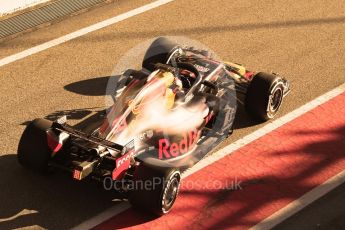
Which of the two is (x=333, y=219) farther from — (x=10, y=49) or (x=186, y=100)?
(x=10, y=49)

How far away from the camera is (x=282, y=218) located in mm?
9031

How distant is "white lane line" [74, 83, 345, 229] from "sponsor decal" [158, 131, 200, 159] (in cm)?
34

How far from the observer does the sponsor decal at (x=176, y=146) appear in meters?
9.62

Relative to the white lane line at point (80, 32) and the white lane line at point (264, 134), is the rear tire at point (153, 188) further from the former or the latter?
the white lane line at point (80, 32)

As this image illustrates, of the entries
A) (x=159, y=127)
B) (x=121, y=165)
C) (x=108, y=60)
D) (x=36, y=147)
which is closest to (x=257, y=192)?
(x=159, y=127)

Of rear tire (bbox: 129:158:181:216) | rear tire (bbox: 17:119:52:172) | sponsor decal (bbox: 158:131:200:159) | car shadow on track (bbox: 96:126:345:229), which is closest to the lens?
rear tire (bbox: 129:158:181:216)

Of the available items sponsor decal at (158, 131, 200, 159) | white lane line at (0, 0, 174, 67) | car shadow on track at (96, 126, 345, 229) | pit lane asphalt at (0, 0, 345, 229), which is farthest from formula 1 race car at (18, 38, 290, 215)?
white lane line at (0, 0, 174, 67)

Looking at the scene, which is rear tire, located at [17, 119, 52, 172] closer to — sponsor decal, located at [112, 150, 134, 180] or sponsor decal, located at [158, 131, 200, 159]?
sponsor decal, located at [112, 150, 134, 180]

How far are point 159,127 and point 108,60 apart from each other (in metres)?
3.64

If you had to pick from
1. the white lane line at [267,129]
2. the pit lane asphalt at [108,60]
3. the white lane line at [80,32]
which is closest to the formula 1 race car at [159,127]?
the white lane line at [267,129]

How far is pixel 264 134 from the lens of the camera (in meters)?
10.8

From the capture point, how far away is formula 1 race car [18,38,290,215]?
340 inches

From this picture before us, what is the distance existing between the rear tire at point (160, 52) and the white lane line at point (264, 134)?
192cm

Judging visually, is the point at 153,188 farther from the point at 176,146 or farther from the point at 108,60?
the point at 108,60
